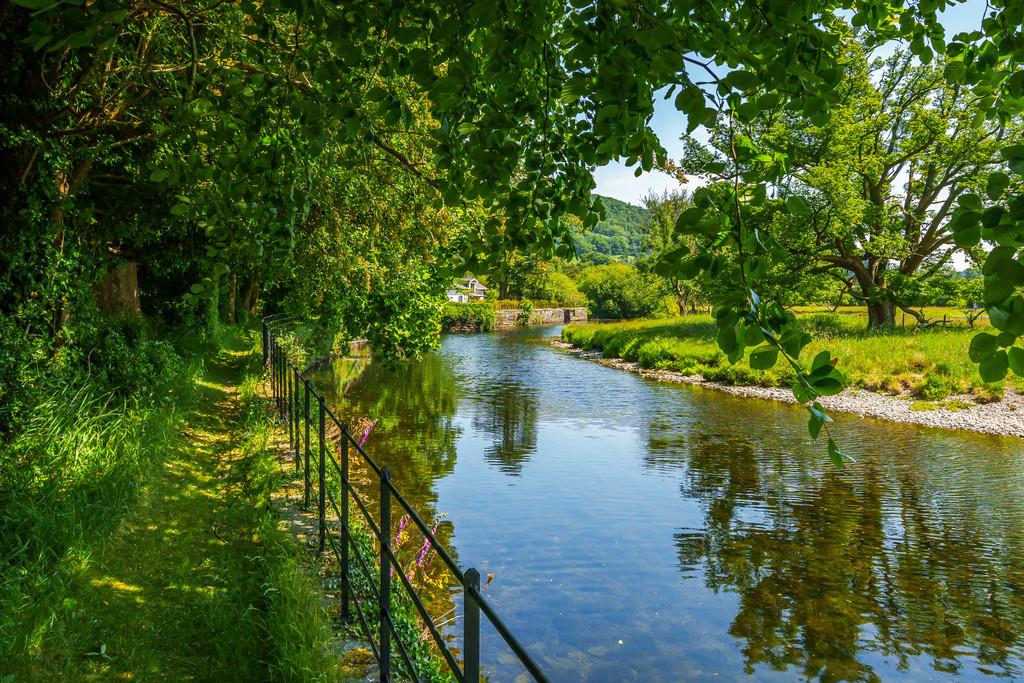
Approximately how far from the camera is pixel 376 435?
14094 millimetres

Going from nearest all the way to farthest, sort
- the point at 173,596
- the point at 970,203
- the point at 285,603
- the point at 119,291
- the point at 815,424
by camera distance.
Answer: the point at 815,424 → the point at 970,203 → the point at 285,603 → the point at 173,596 → the point at 119,291

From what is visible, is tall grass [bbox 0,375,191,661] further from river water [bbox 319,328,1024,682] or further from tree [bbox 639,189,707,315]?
tree [bbox 639,189,707,315]

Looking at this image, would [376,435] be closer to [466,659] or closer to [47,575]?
[47,575]

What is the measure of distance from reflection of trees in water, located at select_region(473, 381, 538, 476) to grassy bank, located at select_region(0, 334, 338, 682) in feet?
17.6

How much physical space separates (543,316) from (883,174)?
1656 inches

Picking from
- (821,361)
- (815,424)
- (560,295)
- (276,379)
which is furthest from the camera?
(560,295)

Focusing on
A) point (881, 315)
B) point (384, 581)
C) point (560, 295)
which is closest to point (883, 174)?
point (881, 315)

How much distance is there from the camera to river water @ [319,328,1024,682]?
20.2 ft

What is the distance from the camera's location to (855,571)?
7715 millimetres

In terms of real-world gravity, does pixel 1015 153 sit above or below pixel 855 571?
above

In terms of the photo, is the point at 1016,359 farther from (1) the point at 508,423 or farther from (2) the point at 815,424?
(1) the point at 508,423

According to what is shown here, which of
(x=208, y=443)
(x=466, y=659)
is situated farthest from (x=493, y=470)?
(x=466, y=659)

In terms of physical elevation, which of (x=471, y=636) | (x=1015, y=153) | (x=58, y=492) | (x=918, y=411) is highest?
(x=1015, y=153)

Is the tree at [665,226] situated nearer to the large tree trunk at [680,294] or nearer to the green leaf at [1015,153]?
the large tree trunk at [680,294]
